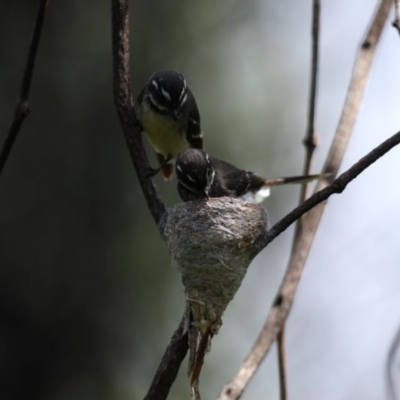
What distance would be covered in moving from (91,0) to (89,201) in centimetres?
198

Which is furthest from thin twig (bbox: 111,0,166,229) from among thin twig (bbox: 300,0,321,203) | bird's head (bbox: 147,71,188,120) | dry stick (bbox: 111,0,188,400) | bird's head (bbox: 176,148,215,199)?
bird's head (bbox: 147,71,188,120)

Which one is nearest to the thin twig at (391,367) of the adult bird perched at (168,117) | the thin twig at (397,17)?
the thin twig at (397,17)

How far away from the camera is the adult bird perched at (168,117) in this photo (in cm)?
533

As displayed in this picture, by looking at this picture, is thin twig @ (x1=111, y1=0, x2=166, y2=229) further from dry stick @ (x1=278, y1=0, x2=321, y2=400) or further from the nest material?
dry stick @ (x1=278, y1=0, x2=321, y2=400)

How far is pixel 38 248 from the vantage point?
632cm

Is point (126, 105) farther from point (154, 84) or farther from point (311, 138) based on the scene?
point (154, 84)

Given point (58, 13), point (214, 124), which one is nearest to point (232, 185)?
point (58, 13)

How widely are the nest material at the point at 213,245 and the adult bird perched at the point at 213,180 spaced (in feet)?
1.12

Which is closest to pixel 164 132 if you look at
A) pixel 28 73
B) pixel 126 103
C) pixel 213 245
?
pixel 213 245

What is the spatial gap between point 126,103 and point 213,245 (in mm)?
862

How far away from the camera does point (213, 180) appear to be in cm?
500

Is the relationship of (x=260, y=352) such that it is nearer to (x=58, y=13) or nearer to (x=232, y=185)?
(x=232, y=185)

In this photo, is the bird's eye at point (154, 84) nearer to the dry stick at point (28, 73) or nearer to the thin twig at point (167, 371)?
the dry stick at point (28, 73)

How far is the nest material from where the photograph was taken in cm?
369
